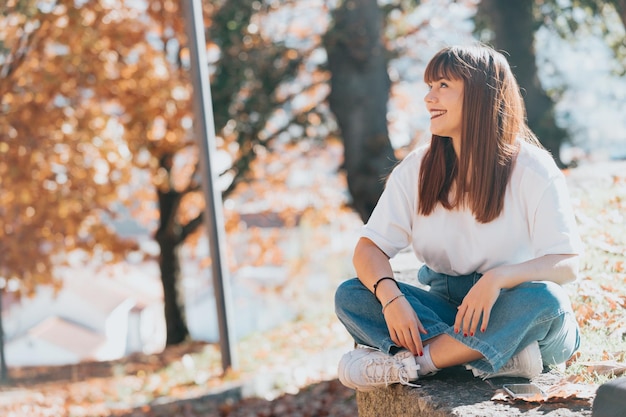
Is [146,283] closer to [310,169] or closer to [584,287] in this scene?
[310,169]

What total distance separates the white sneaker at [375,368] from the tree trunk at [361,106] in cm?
662

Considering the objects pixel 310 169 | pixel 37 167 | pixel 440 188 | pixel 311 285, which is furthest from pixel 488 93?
pixel 311 285

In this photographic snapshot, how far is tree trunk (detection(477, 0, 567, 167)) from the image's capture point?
9.17 m

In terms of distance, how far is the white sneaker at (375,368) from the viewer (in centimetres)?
289

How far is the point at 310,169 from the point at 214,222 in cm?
867

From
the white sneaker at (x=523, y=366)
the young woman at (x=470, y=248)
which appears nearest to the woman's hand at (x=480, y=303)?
the young woman at (x=470, y=248)

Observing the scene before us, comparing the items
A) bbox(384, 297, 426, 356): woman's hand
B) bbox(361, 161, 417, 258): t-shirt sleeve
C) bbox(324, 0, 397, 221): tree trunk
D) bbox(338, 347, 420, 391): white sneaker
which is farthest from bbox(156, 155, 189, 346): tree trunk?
bbox(384, 297, 426, 356): woman's hand

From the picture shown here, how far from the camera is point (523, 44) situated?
30.3 feet

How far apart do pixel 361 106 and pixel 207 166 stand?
2.24 metres

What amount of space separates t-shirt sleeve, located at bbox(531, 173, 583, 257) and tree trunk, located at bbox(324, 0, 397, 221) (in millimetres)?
6807

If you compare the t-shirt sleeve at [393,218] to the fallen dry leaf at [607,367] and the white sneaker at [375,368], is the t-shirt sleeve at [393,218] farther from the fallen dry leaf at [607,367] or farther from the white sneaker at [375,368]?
the fallen dry leaf at [607,367]

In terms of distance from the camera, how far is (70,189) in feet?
37.6

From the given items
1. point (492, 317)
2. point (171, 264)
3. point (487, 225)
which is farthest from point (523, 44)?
point (171, 264)

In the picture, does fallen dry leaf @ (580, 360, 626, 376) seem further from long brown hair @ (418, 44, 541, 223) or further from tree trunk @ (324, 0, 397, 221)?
tree trunk @ (324, 0, 397, 221)
